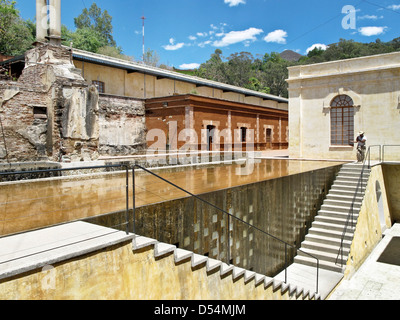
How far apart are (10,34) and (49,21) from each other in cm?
2332

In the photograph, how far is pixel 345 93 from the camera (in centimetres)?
1606

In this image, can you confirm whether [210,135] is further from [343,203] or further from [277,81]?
[277,81]

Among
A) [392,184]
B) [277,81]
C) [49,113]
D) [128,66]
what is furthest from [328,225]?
[277,81]

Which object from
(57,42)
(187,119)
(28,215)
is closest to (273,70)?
(187,119)

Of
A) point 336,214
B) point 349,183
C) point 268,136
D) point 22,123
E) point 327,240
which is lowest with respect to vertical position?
point 327,240

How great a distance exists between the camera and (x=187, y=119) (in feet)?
63.9

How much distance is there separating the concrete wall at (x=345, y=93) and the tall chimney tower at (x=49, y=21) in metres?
12.4

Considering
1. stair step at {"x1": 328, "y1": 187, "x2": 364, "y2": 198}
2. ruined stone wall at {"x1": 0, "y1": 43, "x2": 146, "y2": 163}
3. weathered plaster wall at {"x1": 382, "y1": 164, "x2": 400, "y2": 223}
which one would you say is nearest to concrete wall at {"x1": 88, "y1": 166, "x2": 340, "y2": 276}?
stair step at {"x1": 328, "y1": 187, "x2": 364, "y2": 198}

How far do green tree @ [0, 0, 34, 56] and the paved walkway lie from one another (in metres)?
31.6

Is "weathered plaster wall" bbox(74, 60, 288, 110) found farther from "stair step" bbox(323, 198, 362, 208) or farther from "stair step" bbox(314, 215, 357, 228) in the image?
"stair step" bbox(314, 215, 357, 228)

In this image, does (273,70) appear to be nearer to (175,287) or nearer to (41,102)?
(41,102)

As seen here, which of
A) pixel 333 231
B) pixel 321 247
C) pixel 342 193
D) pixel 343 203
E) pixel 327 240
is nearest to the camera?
pixel 321 247
